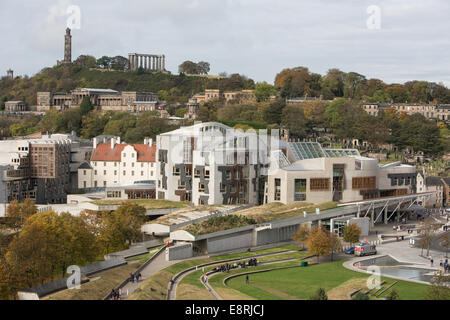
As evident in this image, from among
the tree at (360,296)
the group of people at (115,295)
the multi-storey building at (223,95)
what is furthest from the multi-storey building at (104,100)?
the tree at (360,296)

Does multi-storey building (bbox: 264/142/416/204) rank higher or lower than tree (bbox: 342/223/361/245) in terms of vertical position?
higher

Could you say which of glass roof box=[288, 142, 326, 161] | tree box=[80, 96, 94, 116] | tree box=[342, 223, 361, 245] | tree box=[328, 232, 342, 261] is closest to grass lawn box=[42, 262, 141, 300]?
tree box=[328, 232, 342, 261]

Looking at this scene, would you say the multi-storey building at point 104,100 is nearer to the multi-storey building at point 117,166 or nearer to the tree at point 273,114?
the tree at point 273,114

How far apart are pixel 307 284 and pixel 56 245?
16457mm

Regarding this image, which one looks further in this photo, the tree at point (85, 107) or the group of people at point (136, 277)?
the tree at point (85, 107)

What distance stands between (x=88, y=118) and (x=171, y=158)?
2820 inches

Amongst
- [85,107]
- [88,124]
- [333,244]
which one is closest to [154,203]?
[333,244]

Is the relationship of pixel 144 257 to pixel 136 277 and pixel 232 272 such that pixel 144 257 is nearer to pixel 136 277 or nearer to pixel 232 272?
pixel 232 272

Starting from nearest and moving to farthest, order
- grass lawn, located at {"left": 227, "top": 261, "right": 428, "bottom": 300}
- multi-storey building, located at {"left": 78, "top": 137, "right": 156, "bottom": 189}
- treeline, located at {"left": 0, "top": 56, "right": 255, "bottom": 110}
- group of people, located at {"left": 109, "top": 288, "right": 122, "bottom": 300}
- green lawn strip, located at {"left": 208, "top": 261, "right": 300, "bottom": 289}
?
1. group of people, located at {"left": 109, "top": 288, "right": 122, "bottom": 300}
2. grass lawn, located at {"left": 227, "top": 261, "right": 428, "bottom": 300}
3. green lawn strip, located at {"left": 208, "top": 261, "right": 300, "bottom": 289}
4. multi-storey building, located at {"left": 78, "top": 137, "right": 156, "bottom": 189}
5. treeline, located at {"left": 0, "top": 56, "right": 255, "bottom": 110}

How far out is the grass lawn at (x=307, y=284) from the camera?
1718 inches

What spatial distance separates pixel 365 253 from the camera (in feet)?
189

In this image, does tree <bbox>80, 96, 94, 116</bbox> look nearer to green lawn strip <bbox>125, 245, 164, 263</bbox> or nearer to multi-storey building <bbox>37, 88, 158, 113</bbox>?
multi-storey building <bbox>37, 88, 158, 113</bbox>

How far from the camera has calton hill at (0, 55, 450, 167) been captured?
121 m
